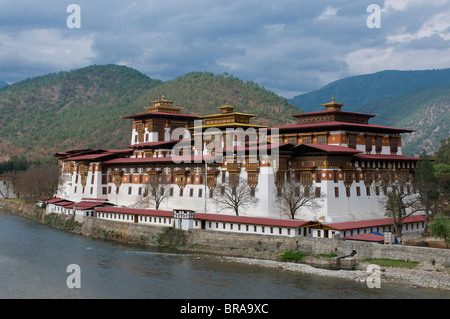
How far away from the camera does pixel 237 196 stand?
70.1m

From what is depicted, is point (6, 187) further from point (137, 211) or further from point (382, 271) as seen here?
point (382, 271)

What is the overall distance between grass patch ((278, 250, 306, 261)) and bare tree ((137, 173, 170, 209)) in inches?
1126

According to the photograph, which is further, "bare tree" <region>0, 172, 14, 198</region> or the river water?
"bare tree" <region>0, 172, 14, 198</region>

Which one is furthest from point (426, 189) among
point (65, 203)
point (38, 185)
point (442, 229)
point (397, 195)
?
point (38, 185)

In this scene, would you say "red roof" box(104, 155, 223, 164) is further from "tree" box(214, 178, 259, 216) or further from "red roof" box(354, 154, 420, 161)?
"red roof" box(354, 154, 420, 161)

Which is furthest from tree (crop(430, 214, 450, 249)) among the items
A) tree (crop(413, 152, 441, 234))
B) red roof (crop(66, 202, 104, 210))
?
red roof (crop(66, 202, 104, 210))

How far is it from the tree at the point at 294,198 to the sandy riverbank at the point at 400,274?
12341 millimetres

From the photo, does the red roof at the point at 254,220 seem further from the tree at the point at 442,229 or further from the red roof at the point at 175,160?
the tree at the point at 442,229

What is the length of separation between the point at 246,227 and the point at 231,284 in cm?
1594

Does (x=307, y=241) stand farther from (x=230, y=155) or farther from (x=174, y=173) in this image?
(x=174, y=173)

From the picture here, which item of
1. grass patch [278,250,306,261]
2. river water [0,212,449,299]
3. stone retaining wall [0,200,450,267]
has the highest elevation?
stone retaining wall [0,200,450,267]

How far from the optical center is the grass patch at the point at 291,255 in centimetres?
5641

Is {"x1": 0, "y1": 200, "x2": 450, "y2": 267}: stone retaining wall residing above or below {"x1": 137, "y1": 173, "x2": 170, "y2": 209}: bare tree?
below

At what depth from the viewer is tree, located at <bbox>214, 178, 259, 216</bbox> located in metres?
69.6
